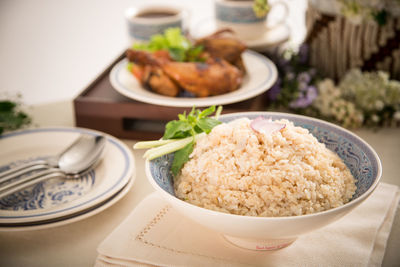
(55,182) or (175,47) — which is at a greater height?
(175,47)

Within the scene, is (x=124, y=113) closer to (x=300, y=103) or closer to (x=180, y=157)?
(x=180, y=157)

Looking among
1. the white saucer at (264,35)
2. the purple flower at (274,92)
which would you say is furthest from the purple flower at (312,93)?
the white saucer at (264,35)

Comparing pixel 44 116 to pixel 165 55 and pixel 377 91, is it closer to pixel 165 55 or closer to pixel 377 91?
pixel 165 55

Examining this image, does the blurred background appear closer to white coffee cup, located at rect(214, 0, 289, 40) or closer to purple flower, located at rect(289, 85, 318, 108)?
white coffee cup, located at rect(214, 0, 289, 40)

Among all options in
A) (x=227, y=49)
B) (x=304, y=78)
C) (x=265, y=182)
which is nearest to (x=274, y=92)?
(x=304, y=78)

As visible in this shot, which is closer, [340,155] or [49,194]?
[340,155]
